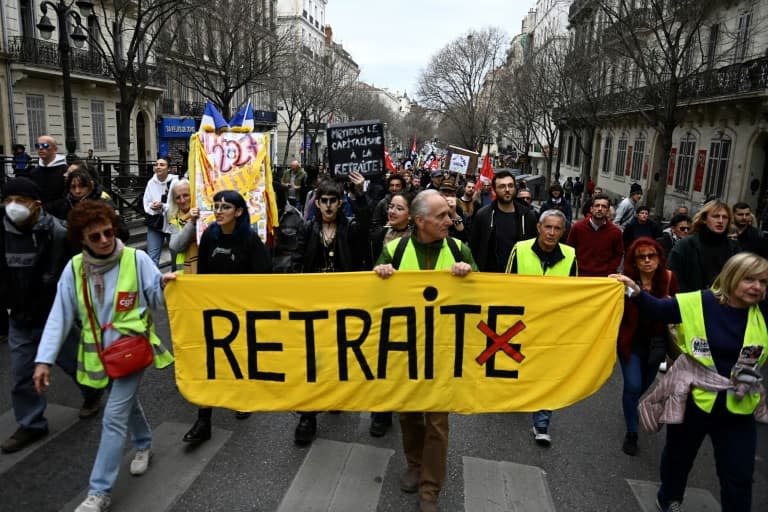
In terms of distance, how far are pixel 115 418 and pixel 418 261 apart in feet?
6.78

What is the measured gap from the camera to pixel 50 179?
6.16 m

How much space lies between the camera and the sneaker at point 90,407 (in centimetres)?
464

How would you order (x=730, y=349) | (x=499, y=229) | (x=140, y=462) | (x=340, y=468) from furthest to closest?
1. (x=499, y=229)
2. (x=340, y=468)
3. (x=140, y=462)
4. (x=730, y=349)

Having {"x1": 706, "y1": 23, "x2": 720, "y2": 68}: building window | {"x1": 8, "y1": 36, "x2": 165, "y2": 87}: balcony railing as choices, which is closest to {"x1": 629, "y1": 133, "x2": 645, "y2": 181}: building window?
{"x1": 706, "y1": 23, "x2": 720, "y2": 68}: building window

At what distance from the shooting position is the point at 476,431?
4.71m

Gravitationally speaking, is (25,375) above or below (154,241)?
below

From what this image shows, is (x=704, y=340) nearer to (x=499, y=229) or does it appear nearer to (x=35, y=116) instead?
(x=499, y=229)

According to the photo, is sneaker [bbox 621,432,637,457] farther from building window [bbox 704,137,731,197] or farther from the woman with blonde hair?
building window [bbox 704,137,731,197]

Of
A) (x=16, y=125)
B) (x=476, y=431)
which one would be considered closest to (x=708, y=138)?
(x=476, y=431)

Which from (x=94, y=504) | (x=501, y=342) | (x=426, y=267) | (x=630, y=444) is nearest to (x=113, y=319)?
(x=94, y=504)

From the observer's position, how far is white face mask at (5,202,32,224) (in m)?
4.06

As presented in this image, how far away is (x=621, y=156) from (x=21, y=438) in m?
34.2

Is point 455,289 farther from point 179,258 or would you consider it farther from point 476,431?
point 179,258

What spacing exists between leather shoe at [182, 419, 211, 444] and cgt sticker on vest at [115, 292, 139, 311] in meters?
1.27
